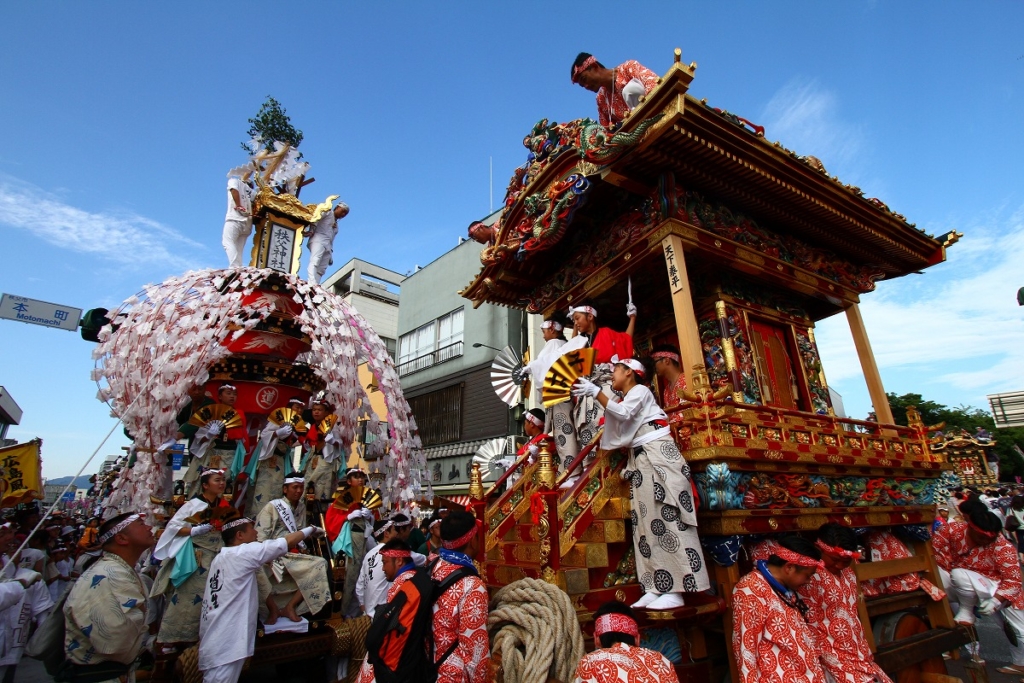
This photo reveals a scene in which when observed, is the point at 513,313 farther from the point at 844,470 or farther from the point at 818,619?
the point at 818,619

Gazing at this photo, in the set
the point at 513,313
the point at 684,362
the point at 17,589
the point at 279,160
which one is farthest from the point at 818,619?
the point at 513,313

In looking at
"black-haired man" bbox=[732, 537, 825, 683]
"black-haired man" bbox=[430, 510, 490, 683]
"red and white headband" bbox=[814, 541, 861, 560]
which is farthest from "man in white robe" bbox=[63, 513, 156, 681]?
"red and white headband" bbox=[814, 541, 861, 560]

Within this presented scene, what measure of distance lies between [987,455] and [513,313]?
639 inches

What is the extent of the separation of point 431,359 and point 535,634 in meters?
17.6

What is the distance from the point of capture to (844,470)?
227 inches

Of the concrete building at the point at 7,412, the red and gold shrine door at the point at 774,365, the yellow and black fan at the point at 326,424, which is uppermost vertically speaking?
the concrete building at the point at 7,412

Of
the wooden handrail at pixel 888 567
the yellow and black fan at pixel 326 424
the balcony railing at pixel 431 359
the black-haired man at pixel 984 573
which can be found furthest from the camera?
the balcony railing at pixel 431 359

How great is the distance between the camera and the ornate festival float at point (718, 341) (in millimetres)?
4480

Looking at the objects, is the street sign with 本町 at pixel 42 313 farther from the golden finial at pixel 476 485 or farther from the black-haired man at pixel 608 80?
the black-haired man at pixel 608 80

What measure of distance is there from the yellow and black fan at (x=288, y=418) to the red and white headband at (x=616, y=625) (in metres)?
5.40

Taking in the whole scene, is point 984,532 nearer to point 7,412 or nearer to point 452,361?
point 452,361

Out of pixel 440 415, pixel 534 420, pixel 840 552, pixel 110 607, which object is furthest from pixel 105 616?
pixel 440 415

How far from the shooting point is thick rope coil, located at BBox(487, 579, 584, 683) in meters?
3.10

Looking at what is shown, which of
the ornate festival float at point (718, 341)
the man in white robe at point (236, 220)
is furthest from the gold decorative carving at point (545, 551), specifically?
the man in white robe at point (236, 220)
